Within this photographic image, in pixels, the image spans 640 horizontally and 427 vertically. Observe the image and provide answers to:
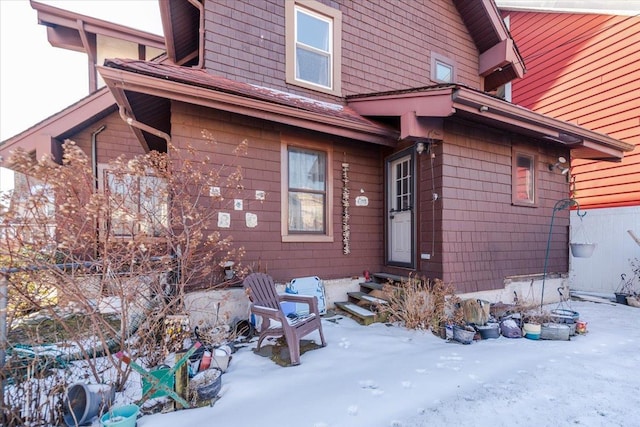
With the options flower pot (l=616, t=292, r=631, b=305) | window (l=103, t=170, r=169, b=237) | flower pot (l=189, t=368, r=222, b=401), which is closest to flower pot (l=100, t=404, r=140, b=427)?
flower pot (l=189, t=368, r=222, b=401)

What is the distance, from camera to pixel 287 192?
5.01m

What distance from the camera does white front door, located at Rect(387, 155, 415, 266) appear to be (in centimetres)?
531

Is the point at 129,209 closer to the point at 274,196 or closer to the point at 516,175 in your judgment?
A: the point at 274,196

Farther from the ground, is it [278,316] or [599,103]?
[599,103]

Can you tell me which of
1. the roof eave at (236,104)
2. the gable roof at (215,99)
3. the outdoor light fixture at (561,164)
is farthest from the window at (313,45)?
A: the outdoor light fixture at (561,164)

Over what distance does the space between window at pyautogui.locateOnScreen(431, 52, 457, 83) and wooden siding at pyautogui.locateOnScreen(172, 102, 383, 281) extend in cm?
292

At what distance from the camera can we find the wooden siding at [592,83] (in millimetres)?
6910

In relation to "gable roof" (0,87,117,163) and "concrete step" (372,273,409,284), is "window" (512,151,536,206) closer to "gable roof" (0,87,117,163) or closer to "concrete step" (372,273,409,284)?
"concrete step" (372,273,409,284)

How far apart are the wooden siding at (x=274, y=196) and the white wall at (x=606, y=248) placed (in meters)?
5.45

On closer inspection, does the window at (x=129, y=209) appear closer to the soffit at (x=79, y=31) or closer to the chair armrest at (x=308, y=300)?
the chair armrest at (x=308, y=300)

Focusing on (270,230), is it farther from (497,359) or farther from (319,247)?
(497,359)

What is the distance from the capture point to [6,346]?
2.19 meters

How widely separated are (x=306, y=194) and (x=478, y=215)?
287 cm

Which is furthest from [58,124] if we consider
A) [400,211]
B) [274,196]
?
[400,211]
